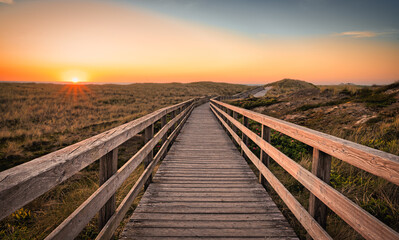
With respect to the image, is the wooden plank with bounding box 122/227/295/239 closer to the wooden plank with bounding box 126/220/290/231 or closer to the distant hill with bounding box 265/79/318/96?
the wooden plank with bounding box 126/220/290/231

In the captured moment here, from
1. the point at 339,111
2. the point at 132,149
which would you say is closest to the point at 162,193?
the point at 132,149

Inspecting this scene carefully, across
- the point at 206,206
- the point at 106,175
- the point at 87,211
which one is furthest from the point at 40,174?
the point at 206,206

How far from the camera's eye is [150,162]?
3.65 metres

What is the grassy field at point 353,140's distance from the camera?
9.10ft

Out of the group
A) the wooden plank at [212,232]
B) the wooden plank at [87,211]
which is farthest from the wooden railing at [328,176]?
the wooden plank at [87,211]

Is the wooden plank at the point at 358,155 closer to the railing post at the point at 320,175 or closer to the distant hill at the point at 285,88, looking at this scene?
the railing post at the point at 320,175

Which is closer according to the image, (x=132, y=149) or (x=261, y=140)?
(x=261, y=140)

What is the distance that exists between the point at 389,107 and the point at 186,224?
7.51 metres

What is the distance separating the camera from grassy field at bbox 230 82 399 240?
2773 mm

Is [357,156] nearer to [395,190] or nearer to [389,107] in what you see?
[395,190]

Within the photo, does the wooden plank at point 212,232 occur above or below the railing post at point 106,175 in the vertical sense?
below

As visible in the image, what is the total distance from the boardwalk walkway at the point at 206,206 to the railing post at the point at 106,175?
483 millimetres

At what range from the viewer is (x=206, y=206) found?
2975 millimetres

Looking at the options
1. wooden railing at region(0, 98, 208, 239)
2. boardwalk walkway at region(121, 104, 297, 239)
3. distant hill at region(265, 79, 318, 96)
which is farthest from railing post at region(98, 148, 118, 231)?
distant hill at region(265, 79, 318, 96)
